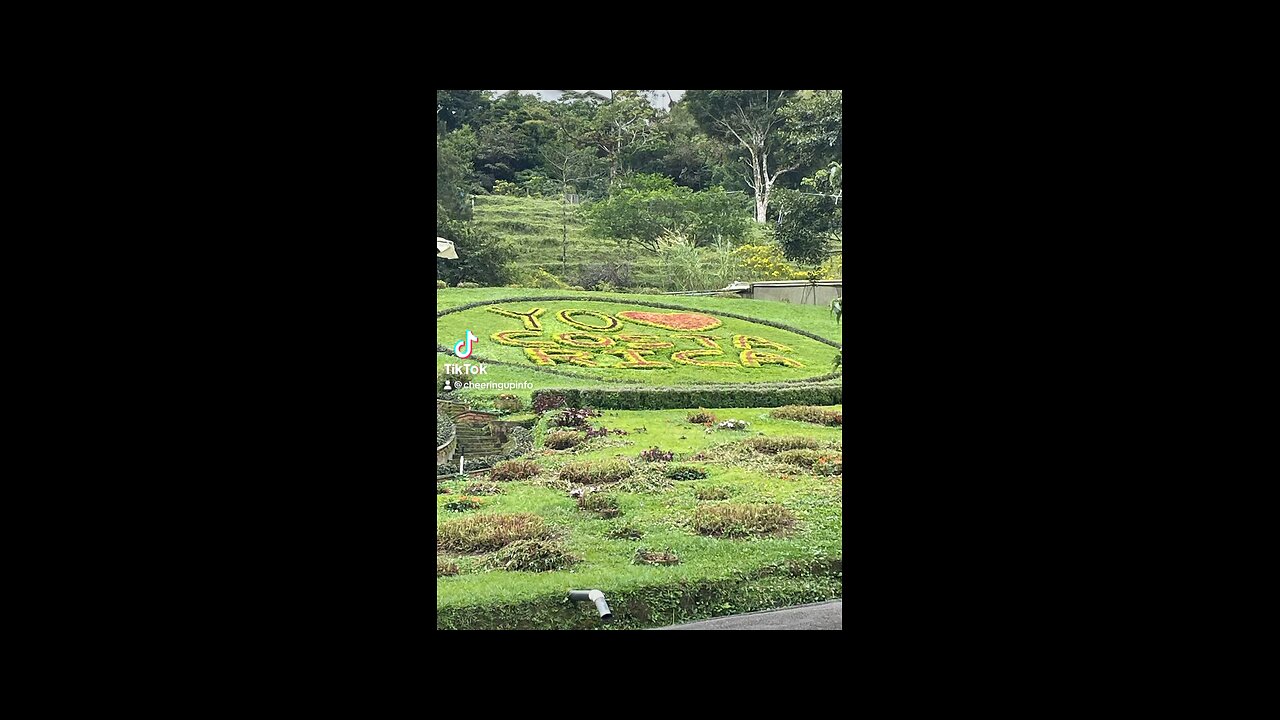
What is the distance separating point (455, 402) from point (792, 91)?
10.8 feet

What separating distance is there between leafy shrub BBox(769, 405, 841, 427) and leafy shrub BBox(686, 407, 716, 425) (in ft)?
1.42

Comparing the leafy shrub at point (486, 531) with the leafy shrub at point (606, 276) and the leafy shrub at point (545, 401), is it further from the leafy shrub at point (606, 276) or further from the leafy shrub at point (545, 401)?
the leafy shrub at point (606, 276)

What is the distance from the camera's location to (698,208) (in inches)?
310

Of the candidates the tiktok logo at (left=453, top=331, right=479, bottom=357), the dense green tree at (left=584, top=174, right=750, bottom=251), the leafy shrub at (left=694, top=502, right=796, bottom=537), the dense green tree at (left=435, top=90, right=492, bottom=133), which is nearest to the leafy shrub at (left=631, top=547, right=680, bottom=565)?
the leafy shrub at (left=694, top=502, right=796, bottom=537)

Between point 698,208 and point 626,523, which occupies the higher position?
point 698,208

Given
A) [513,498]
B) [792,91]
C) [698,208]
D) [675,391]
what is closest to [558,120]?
[698,208]

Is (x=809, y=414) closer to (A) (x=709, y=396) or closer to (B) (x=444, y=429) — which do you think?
(A) (x=709, y=396)

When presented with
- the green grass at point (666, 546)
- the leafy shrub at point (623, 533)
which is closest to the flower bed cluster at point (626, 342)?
the green grass at point (666, 546)

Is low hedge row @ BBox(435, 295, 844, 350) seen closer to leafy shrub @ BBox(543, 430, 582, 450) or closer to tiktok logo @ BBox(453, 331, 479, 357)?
tiktok logo @ BBox(453, 331, 479, 357)

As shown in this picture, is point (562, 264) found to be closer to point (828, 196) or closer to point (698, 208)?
point (698, 208)

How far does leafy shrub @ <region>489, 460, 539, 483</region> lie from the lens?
7.23 m

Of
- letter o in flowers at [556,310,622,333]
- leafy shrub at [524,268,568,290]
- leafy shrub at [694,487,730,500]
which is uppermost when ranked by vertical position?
leafy shrub at [524,268,568,290]

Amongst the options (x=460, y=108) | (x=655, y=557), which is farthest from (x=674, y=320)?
(x=460, y=108)

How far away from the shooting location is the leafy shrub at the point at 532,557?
6918 mm
